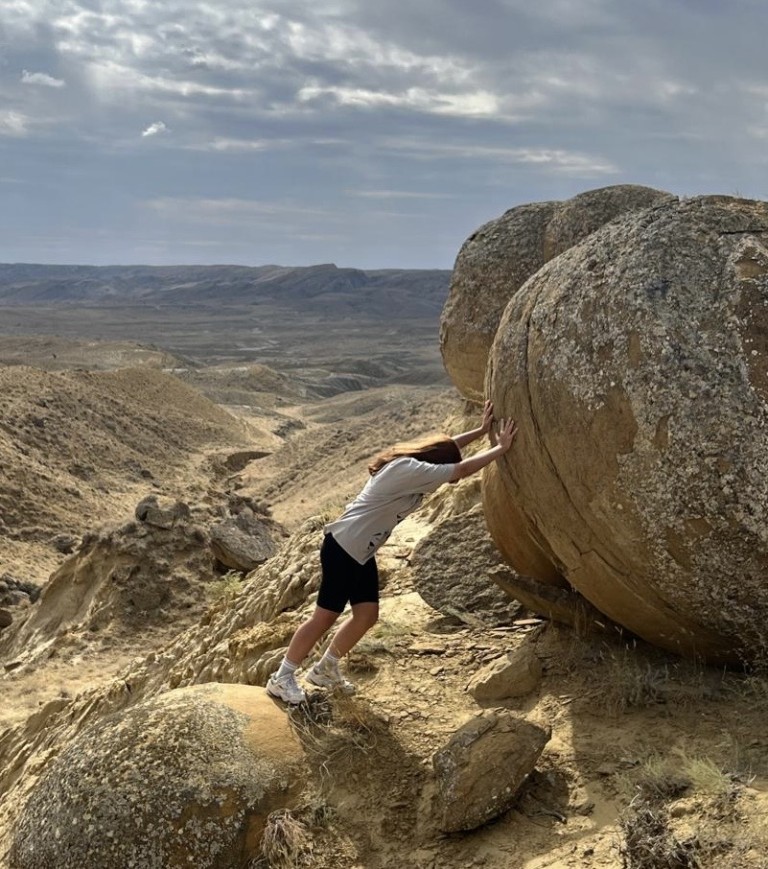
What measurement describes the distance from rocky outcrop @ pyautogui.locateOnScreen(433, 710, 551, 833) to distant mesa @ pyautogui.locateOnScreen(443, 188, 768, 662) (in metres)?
0.87

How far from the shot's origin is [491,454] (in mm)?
4285

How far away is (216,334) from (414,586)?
8781 cm

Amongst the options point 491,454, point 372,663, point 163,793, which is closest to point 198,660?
point 372,663

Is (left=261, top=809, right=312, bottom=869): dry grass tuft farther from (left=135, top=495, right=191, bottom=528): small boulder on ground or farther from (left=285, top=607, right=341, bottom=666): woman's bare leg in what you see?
(left=135, top=495, right=191, bottom=528): small boulder on ground

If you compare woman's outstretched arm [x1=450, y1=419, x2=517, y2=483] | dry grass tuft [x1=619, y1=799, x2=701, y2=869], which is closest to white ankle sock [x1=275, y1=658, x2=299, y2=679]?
woman's outstretched arm [x1=450, y1=419, x2=517, y2=483]

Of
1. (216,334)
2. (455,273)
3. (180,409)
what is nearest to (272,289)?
(216,334)

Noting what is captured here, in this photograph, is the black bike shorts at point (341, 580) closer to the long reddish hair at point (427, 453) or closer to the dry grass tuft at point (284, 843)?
the long reddish hair at point (427, 453)

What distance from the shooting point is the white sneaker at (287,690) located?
168 inches

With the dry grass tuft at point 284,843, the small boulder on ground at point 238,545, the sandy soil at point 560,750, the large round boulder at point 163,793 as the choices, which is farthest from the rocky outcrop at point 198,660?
the small boulder on ground at point 238,545

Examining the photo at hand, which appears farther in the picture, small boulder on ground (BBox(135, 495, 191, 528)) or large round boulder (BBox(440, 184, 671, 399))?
small boulder on ground (BBox(135, 495, 191, 528))

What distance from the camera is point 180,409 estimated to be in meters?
28.9

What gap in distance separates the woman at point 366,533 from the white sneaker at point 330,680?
1.1 inches

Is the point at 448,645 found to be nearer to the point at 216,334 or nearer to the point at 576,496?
the point at 576,496

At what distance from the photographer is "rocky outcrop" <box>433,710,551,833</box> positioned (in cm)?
346
